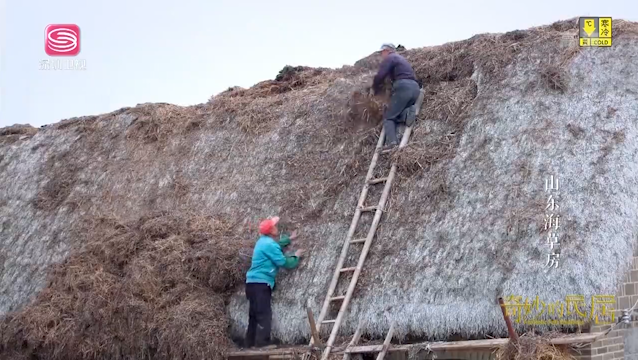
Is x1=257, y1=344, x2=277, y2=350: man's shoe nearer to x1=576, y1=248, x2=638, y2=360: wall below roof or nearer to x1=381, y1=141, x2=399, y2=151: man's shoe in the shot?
x1=381, y1=141, x2=399, y2=151: man's shoe

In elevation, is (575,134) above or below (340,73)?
below

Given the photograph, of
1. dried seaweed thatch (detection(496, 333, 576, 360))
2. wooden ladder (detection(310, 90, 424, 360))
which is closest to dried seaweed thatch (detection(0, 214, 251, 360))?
wooden ladder (detection(310, 90, 424, 360))

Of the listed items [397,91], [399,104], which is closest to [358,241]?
[399,104]

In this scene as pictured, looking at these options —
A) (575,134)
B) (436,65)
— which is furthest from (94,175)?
(575,134)

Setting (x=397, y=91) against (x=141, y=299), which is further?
(x=397, y=91)

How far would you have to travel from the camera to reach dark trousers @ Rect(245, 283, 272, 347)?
11156mm

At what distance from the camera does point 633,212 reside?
9.88 m

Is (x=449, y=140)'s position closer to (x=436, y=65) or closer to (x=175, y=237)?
(x=436, y=65)

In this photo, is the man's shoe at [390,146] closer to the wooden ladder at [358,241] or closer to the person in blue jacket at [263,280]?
the wooden ladder at [358,241]

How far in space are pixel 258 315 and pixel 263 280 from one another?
1.40ft

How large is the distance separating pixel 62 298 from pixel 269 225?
3.34 m

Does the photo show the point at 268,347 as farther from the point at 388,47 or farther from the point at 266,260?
the point at 388,47

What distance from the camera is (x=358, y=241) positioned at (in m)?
11.2

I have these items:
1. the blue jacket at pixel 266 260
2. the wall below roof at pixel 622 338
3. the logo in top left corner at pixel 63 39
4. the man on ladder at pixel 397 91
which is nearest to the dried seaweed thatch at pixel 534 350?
the wall below roof at pixel 622 338
